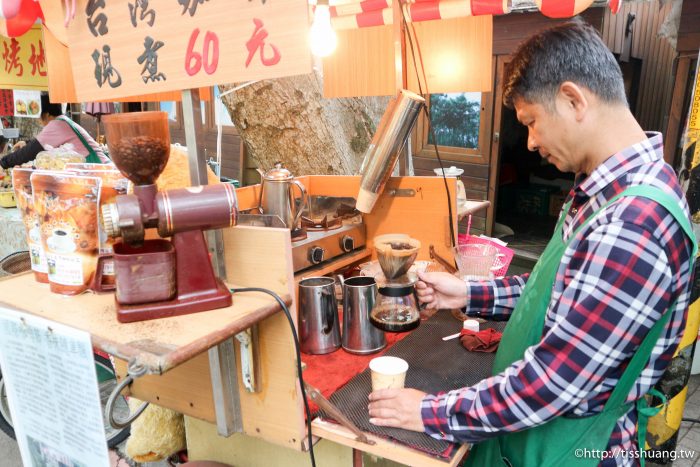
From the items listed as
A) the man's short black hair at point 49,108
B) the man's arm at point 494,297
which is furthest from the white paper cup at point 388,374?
the man's short black hair at point 49,108

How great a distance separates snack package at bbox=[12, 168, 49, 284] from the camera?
4.58 ft

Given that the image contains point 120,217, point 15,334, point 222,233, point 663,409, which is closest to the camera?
point 120,217

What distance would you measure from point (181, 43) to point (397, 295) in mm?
1004

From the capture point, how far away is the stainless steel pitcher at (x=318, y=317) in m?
1.83

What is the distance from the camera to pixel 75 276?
1.33m

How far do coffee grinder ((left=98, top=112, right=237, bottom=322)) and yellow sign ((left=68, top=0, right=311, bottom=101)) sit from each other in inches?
5.4

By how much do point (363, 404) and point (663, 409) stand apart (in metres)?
1.80

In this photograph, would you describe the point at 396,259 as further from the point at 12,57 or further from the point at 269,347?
the point at 12,57

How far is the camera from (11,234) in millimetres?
4637

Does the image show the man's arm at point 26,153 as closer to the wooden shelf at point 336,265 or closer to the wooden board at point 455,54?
the wooden shelf at point 336,265

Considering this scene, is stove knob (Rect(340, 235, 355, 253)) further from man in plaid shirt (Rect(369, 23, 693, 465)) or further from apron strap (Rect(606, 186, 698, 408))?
apron strap (Rect(606, 186, 698, 408))

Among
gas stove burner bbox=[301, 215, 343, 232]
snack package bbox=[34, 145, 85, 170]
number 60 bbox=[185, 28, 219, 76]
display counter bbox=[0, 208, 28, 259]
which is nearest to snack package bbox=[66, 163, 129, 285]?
snack package bbox=[34, 145, 85, 170]

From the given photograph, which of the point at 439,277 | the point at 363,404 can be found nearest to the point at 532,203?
the point at 439,277

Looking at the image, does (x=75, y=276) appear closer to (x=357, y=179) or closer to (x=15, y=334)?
(x=15, y=334)
